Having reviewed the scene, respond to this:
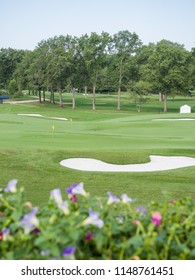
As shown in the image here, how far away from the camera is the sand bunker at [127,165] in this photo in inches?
569

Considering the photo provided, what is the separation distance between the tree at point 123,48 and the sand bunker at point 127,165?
5972cm

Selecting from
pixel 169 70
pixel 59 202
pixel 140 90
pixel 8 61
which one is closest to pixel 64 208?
pixel 59 202

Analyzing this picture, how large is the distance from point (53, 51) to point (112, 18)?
5263 centimetres

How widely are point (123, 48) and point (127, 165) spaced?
63322 millimetres

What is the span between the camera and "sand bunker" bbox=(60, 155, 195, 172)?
14445 millimetres

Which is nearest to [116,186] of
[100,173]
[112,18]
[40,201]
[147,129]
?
[100,173]

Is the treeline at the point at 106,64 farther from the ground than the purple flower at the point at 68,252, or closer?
farther from the ground

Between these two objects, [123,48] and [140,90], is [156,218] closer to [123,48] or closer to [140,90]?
[140,90]

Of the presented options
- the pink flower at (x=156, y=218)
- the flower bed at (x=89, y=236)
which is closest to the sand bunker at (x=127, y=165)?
the flower bed at (x=89, y=236)

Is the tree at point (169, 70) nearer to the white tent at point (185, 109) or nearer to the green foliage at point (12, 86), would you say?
the white tent at point (185, 109)

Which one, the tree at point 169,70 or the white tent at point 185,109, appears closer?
the white tent at point 185,109

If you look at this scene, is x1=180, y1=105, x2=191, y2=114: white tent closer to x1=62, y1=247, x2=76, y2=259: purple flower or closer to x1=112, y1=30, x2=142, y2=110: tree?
x1=112, y1=30, x2=142, y2=110: tree

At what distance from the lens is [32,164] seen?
14.1m
